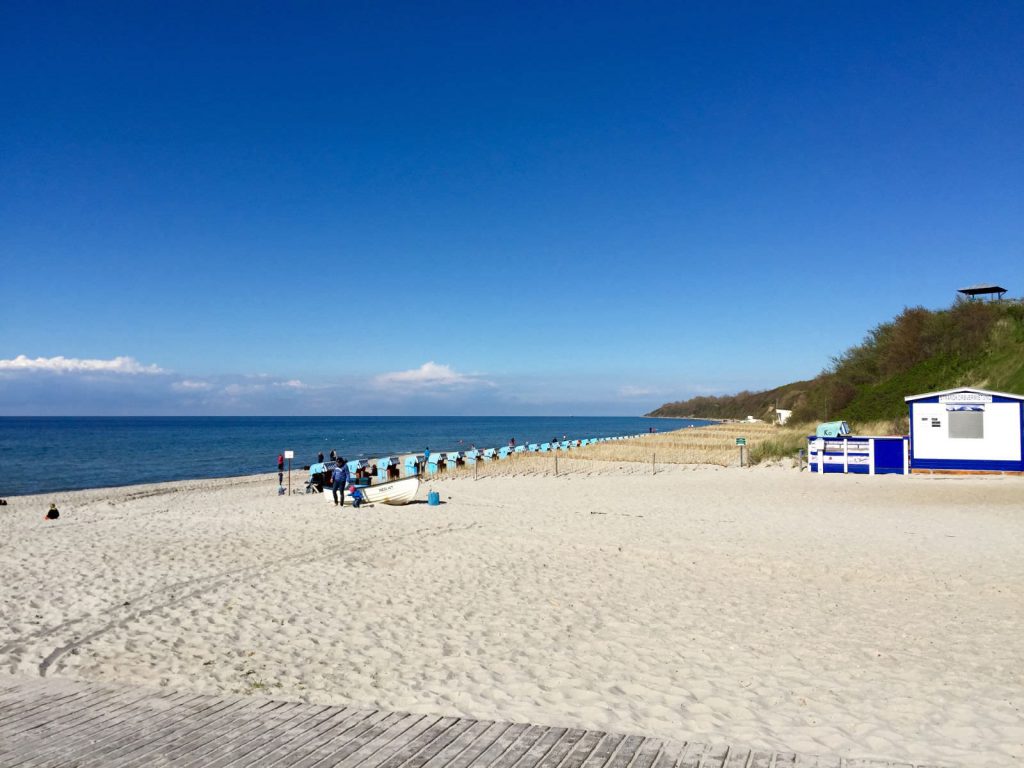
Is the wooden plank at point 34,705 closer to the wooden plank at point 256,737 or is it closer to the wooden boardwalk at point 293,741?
the wooden boardwalk at point 293,741

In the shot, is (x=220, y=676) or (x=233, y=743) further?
(x=220, y=676)

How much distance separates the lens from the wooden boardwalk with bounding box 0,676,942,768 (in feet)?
13.9

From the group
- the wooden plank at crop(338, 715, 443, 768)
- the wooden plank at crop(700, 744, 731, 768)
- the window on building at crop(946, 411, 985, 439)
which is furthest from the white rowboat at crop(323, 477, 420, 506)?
the window on building at crop(946, 411, 985, 439)

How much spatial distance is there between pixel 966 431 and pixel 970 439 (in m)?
0.31

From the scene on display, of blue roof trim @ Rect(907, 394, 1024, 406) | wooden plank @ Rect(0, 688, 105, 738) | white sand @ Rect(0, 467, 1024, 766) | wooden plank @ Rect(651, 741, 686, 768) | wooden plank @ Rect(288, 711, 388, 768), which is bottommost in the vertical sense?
white sand @ Rect(0, 467, 1024, 766)

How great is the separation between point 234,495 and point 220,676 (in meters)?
22.0

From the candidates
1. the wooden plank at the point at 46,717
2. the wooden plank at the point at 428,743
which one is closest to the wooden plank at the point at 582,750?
the wooden plank at the point at 428,743

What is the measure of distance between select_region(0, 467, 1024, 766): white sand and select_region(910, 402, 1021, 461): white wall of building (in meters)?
9.10

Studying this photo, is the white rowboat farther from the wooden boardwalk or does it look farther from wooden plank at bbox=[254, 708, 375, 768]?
wooden plank at bbox=[254, 708, 375, 768]

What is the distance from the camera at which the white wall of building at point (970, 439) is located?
76.6 ft

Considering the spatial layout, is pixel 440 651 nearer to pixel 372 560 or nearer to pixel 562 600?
pixel 562 600

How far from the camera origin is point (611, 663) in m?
6.57

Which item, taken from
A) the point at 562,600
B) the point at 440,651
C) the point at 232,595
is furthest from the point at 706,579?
the point at 232,595

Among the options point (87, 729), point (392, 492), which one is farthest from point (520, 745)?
point (392, 492)
